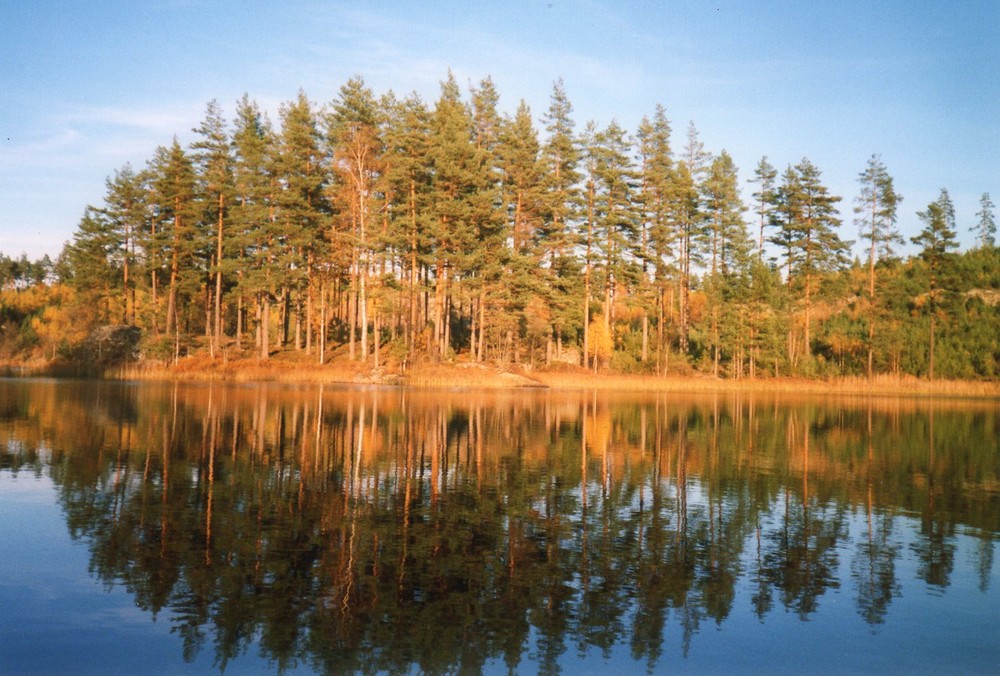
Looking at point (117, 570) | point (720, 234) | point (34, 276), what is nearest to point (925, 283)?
point (720, 234)

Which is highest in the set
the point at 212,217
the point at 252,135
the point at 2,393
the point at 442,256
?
the point at 252,135

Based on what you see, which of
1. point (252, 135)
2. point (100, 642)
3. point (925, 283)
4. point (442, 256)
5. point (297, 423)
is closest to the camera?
point (100, 642)

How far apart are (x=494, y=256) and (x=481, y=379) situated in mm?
10261

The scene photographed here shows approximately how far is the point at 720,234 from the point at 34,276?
524ft

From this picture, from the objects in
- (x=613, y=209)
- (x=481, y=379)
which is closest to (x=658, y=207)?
(x=613, y=209)

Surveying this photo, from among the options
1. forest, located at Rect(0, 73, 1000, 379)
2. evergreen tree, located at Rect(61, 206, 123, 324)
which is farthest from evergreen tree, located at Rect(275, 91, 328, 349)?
evergreen tree, located at Rect(61, 206, 123, 324)

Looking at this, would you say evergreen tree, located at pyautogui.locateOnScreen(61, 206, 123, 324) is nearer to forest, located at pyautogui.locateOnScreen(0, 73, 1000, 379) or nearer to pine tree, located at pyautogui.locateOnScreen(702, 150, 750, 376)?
forest, located at pyautogui.locateOnScreen(0, 73, 1000, 379)

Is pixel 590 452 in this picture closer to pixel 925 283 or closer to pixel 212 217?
pixel 212 217

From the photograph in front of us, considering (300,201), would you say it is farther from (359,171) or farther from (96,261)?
(96,261)

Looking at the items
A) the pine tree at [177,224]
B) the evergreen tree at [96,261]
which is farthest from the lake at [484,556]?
the evergreen tree at [96,261]

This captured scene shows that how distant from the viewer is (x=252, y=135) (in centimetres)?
6744

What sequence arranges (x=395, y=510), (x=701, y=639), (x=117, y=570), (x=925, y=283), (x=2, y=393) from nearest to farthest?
(x=701, y=639) → (x=117, y=570) → (x=395, y=510) → (x=2, y=393) → (x=925, y=283)

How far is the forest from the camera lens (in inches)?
2419

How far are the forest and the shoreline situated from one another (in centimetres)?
237
